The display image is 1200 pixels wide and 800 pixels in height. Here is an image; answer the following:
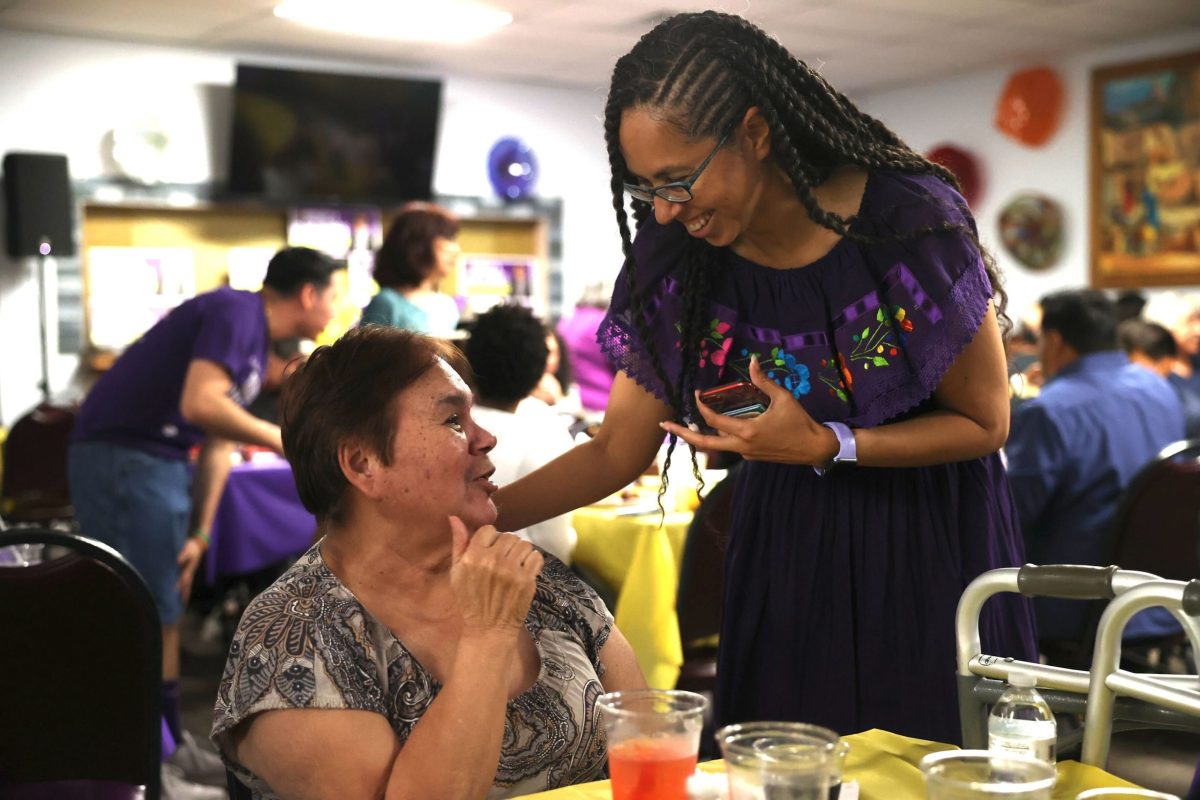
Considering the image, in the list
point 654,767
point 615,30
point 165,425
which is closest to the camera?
point 654,767

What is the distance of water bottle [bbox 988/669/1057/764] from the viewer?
116cm

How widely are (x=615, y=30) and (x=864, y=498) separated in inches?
246

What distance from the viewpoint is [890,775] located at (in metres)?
A: 1.28

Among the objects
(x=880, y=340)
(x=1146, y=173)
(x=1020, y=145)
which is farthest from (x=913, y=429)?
(x=1020, y=145)

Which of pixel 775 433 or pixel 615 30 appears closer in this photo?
pixel 775 433

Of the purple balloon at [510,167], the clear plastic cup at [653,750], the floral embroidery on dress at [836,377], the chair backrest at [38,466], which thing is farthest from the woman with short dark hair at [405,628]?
the purple balloon at [510,167]

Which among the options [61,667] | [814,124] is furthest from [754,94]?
[61,667]

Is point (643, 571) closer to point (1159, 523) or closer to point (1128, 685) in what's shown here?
point (1159, 523)

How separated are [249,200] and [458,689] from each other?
7.37m

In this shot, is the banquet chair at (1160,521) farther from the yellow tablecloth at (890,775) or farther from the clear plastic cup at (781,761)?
the clear plastic cup at (781,761)

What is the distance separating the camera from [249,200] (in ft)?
27.2

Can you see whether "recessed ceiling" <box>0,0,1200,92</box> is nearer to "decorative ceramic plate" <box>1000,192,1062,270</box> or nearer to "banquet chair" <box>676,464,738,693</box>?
"decorative ceramic plate" <box>1000,192,1062,270</box>

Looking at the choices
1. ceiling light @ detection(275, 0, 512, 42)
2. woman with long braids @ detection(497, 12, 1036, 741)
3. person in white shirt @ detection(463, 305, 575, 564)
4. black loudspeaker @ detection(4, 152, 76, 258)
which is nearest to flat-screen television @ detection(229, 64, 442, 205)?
ceiling light @ detection(275, 0, 512, 42)

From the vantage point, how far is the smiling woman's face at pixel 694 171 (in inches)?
63.4
